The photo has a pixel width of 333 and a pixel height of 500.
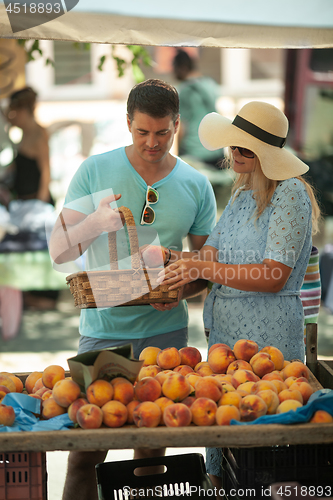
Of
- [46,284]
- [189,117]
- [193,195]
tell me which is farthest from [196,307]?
[193,195]

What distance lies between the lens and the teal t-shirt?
228 cm

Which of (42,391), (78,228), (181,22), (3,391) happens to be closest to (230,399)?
(42,391)

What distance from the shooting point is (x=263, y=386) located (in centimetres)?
162

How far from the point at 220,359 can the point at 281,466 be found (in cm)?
40

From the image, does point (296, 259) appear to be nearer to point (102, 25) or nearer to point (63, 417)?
point (63, 417)

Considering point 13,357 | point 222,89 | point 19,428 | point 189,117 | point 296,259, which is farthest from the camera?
point 222,89

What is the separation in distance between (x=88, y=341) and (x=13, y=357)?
2.81 m

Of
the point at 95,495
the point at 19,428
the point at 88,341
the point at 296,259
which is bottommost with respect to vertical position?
the point at 95,495

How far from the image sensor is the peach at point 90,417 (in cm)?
150

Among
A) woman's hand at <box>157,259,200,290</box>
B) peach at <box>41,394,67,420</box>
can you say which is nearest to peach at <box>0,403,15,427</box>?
peach at <box>41,394,67,420</box>

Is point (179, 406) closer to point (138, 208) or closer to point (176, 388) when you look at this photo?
point (176, 388)

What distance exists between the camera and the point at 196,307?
666 cm

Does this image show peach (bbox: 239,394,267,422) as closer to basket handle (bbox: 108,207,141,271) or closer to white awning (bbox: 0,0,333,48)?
basket handle (bbox: 108,207,141,271)

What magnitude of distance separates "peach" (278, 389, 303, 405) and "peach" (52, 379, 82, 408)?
2.02 feet
